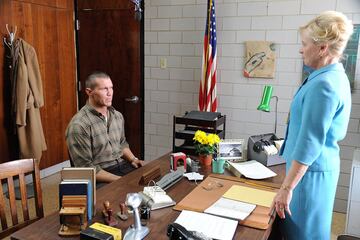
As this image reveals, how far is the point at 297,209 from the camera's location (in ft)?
5.43

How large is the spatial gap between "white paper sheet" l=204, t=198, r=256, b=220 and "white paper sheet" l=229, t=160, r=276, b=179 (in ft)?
1.21

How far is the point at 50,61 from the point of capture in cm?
393

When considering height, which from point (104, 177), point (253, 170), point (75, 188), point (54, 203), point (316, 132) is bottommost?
point (54, 203)

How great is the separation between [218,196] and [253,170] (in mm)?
447

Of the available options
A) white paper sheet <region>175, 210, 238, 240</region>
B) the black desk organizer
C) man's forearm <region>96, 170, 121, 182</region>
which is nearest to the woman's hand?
white paper sheet <region>175, 210, 238, 240</region>

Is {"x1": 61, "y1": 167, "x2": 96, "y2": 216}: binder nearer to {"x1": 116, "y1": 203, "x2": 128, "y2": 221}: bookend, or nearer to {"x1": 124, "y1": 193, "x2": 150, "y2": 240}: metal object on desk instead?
{"x1": 116, "y1": 203, "x2": 128, "y2": 221}: bookend

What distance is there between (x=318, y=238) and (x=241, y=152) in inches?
30.1

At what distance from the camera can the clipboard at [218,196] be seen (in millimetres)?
1486

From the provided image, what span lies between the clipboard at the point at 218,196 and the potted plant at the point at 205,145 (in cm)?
22

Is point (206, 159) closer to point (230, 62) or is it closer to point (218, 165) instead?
point (218, 165)

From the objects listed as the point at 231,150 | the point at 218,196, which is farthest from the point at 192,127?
the point at 218,196

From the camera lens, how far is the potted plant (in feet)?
7.15

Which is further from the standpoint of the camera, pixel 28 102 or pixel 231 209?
pixel 28 102

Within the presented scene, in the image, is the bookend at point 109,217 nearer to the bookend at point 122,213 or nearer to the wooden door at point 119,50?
the bookend at point 122,213
